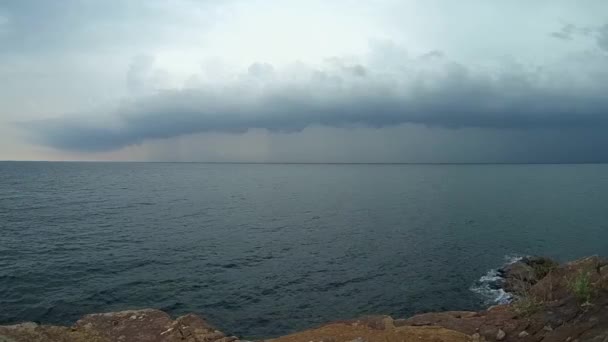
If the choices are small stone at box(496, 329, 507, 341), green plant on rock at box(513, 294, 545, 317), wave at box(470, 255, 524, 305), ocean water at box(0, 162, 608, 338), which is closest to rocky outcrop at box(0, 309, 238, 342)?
small stone at box(496, 329, 507, 341)

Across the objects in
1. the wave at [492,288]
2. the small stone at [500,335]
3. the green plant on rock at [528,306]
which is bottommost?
the wave at [492,288]

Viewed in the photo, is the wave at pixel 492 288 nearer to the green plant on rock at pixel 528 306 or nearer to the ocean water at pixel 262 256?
the ocean water at pixel 262 256

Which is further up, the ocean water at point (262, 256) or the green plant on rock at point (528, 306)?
the green plant on rock at point (528, 306)

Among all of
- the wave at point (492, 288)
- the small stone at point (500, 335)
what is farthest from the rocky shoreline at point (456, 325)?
the wave at point (492, 288)

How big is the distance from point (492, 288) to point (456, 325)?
19926 millimetres

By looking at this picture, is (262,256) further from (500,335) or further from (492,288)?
(500,335)

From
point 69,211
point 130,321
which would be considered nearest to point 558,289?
point 130,321

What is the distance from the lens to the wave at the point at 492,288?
26094 mm

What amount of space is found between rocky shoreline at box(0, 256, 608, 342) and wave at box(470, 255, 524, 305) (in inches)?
516

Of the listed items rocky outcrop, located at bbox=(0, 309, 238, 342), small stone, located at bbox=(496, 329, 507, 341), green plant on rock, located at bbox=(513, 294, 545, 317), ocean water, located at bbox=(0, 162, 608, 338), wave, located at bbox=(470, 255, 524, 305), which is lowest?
wave, located at bbox=(470, 255, 524, 305)

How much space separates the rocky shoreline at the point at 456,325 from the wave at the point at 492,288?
13.1m

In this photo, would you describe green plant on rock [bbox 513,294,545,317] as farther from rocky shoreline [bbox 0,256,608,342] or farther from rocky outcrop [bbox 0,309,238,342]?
rocky outcrop [bbox 0,309,238,342]

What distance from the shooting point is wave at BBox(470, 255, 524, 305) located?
26.1 m

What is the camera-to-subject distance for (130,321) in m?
13.2
